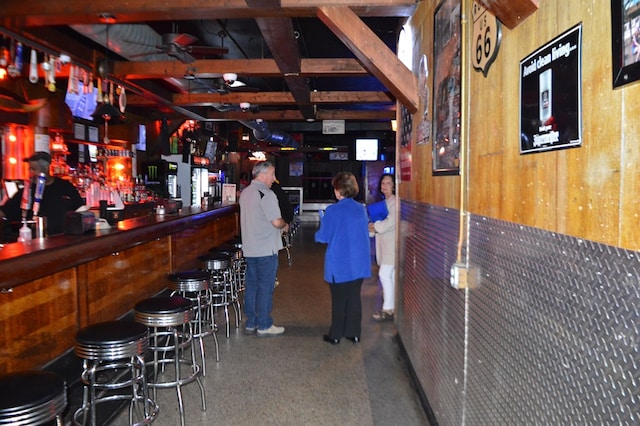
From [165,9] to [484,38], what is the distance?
292 centimetres

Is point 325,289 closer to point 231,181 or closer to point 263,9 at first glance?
point 263,9

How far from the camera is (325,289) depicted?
23.4 ft

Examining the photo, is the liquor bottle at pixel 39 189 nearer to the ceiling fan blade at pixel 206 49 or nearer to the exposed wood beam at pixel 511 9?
the ceiling fan blade at pixel 206 49

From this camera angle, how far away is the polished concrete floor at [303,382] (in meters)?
3.31

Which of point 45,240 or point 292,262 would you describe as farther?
point 292,262

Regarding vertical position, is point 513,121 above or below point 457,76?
below

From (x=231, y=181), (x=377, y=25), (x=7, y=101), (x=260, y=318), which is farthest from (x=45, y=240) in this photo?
(x=231, y=181)

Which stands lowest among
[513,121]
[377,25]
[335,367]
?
[335,367]

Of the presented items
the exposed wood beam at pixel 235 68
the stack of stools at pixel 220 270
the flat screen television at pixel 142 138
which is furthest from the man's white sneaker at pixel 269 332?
the flat screen television at pixel 142 138

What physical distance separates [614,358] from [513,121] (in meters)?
1.01

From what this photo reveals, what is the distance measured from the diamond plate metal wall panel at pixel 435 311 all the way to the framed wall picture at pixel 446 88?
34cm

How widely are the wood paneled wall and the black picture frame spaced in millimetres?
27

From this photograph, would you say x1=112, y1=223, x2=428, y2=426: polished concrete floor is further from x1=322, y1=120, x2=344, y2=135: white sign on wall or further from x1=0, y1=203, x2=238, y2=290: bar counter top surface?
x1=322, y1=120, x2=344, y2=135: white sign on wall

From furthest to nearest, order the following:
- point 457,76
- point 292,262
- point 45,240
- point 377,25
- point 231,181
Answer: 1. point 231,181
2. point 292,262
3. point 377,25
4. point 45,240
5. point 457,76
